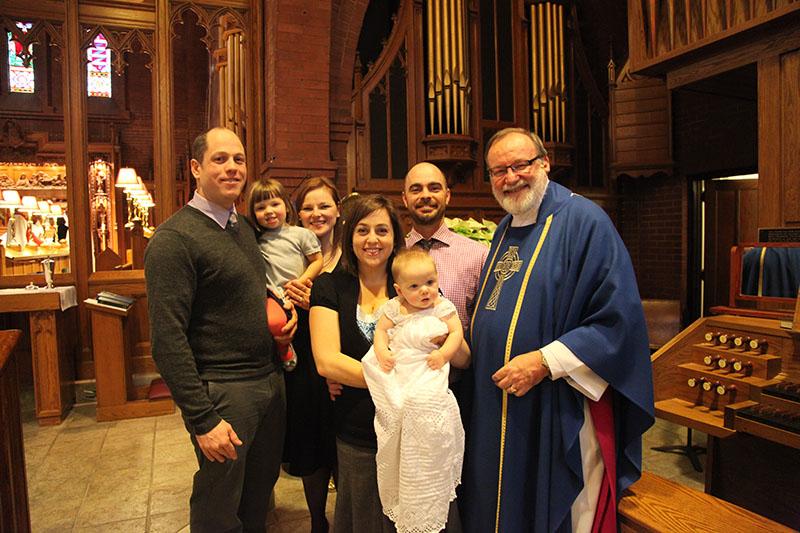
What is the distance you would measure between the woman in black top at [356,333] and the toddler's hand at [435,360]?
251 millimetres

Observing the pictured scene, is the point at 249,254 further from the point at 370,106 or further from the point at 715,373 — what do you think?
the point at 370,106

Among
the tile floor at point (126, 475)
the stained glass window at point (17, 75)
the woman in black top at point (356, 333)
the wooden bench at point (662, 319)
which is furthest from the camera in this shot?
the stained glass window at point (17, 75)

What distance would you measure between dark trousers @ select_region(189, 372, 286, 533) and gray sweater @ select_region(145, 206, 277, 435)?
0.06m

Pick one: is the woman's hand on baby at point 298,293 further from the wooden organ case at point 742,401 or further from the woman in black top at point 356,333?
the wooden organ case at point 742,401

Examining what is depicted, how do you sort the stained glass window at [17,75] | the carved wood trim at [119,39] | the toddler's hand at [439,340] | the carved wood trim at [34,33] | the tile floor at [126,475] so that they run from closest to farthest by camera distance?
the toddler's hand at [439,340]
the tile floor at [126,475]
the carved wood trim at [34,33]
the carved wood trim at [119,39]
the stained glass window at [17,75]

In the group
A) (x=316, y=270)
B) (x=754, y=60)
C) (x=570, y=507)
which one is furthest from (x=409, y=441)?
(x=754, y=60)

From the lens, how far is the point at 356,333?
190 cm

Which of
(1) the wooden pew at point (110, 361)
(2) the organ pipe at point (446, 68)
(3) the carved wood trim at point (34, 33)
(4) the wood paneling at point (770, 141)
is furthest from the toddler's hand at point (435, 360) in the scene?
(3) the carved wood trim at point (34, 33)

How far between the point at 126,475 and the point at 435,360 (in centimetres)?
300

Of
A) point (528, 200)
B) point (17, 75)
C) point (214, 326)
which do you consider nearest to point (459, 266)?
point (528, 200)

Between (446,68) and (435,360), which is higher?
(446,68)

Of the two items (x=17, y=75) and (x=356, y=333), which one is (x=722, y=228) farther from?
(x=17, y=75)

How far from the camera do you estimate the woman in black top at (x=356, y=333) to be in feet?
6.06

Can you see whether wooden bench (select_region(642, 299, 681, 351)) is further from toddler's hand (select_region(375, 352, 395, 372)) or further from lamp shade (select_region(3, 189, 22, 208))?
lamp shade (select_region(3, 189, 22, 208))
